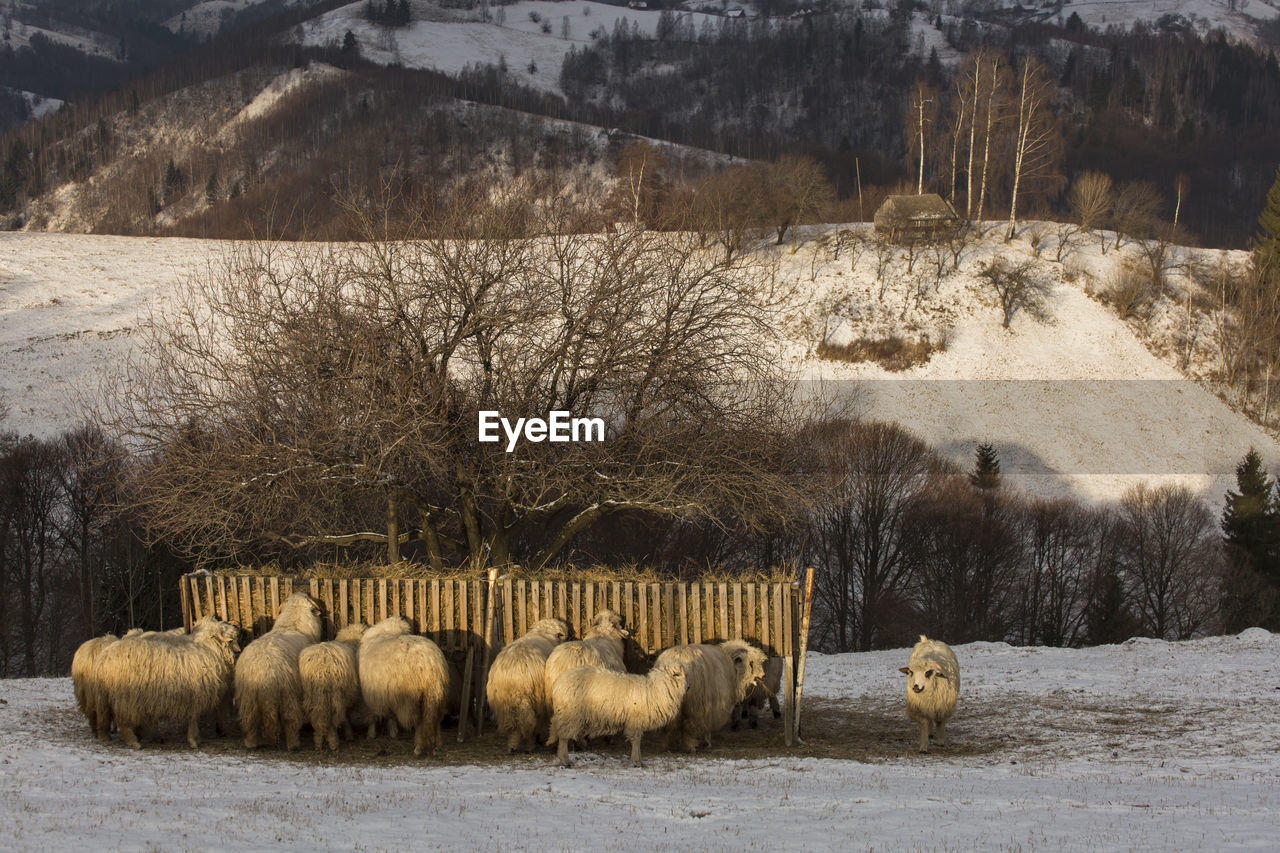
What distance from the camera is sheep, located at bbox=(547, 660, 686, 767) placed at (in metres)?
11.9

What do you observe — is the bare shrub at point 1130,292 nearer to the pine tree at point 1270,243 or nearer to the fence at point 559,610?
the pine tree at point 1270,243

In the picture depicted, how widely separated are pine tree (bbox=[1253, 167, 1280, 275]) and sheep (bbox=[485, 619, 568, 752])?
70410 millimetres

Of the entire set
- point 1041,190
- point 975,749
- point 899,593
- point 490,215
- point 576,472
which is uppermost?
point 1041,190

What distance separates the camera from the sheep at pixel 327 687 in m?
12.4

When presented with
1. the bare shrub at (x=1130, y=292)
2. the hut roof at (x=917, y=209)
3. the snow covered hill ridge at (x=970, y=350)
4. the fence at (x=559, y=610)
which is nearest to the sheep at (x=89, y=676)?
the fence at (x=559, y=610)

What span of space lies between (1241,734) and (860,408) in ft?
142

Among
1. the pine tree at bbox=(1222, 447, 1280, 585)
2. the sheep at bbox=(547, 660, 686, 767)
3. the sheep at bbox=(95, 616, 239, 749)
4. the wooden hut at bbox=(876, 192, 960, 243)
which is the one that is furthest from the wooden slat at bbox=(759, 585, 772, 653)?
the wooden hut at bbox=(876, 192, 960, 243)

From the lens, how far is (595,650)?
12555 mm

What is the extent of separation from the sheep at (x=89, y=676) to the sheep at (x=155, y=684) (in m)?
0.10

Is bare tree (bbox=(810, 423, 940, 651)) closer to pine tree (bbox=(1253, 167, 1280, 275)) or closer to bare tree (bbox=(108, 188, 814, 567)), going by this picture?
bare tree (bbox=(108, 188, 814, 567))

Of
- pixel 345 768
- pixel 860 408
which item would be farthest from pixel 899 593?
pixel 345 768

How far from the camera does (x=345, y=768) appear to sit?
37.6ft

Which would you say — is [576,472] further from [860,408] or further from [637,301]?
[860,408]

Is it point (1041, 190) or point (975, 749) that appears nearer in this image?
point (975, 749)
